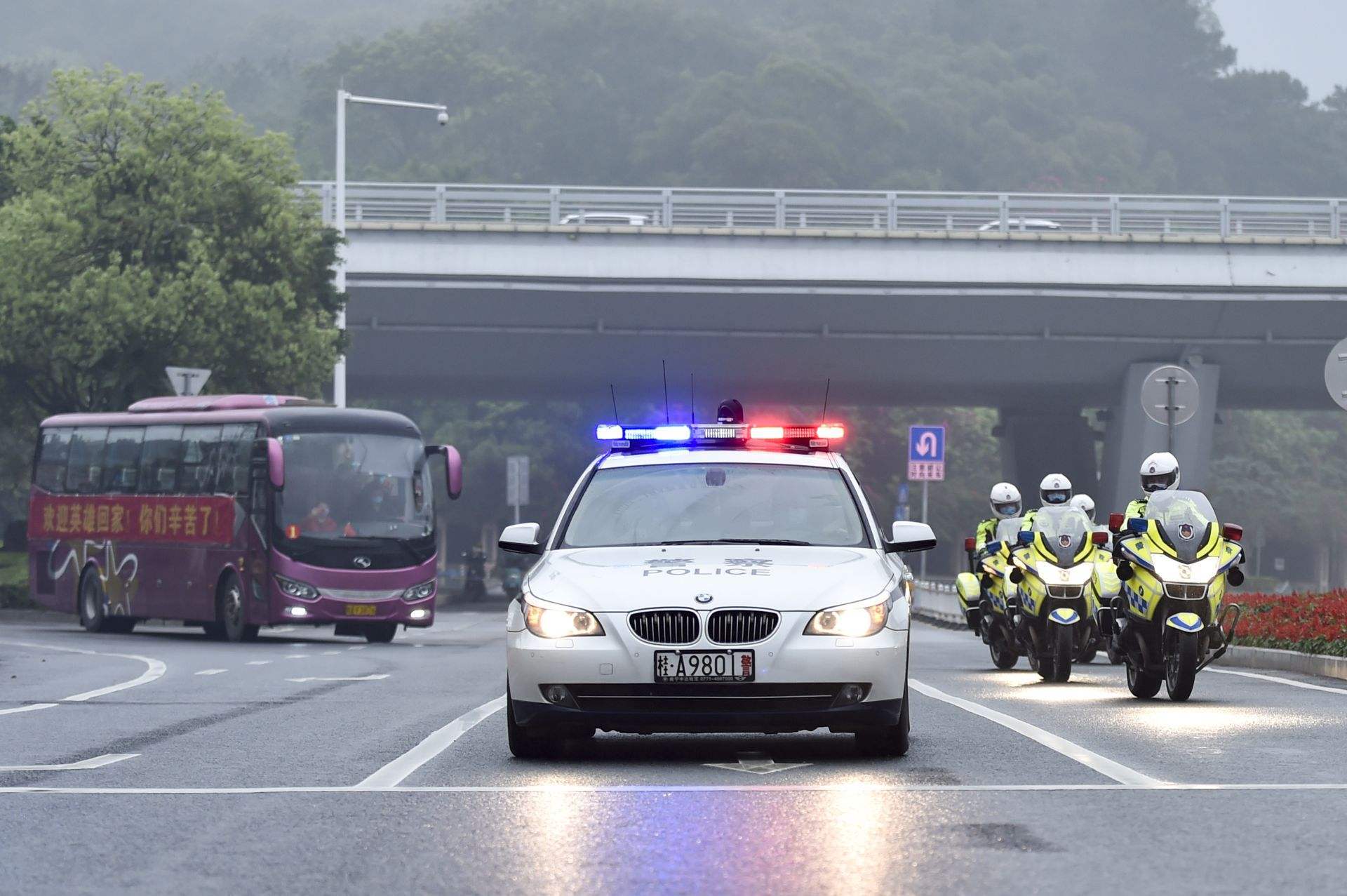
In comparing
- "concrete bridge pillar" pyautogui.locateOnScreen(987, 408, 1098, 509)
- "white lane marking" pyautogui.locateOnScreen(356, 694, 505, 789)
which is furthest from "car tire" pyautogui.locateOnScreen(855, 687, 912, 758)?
"concrete bridge pillar" pyautogui.locateOnScreen(987, 408, 1098, 509)

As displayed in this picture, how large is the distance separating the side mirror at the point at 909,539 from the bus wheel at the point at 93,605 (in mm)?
23227

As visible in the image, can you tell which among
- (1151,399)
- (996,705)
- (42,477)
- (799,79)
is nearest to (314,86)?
(799,79)

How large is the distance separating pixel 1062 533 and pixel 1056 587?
1.51 ft

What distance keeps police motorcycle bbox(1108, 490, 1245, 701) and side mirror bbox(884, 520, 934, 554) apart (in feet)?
12.3

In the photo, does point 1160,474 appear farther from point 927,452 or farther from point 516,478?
point 516,478

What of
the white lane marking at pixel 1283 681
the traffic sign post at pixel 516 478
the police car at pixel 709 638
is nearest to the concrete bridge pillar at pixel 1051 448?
the traffic sign post at pixel 516 478

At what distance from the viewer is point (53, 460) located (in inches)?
1355

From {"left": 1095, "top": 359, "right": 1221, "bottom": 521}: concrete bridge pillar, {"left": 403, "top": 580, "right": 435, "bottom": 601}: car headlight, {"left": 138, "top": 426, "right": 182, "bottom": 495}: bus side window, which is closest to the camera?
{"left": 403, "top": 580, "right": 435, "bottom": 601}: car headlight

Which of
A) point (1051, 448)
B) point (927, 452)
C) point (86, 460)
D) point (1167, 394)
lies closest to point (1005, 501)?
point (1167, 394)

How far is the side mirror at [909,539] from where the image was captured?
38.0 feet

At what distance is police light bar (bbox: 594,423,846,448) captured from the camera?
12391 millimetres

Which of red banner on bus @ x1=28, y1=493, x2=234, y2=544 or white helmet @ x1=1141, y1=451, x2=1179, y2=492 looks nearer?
white helmet @ x1=1141, y1=451, x2=1179, y2=492

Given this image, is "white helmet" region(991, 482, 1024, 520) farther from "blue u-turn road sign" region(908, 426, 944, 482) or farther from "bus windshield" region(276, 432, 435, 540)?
"blue u-turn road sign" region(908, 426, 944, 482)

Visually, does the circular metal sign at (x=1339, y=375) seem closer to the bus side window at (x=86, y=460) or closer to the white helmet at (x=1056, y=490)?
the white helmet at (x=1056, y=490)
